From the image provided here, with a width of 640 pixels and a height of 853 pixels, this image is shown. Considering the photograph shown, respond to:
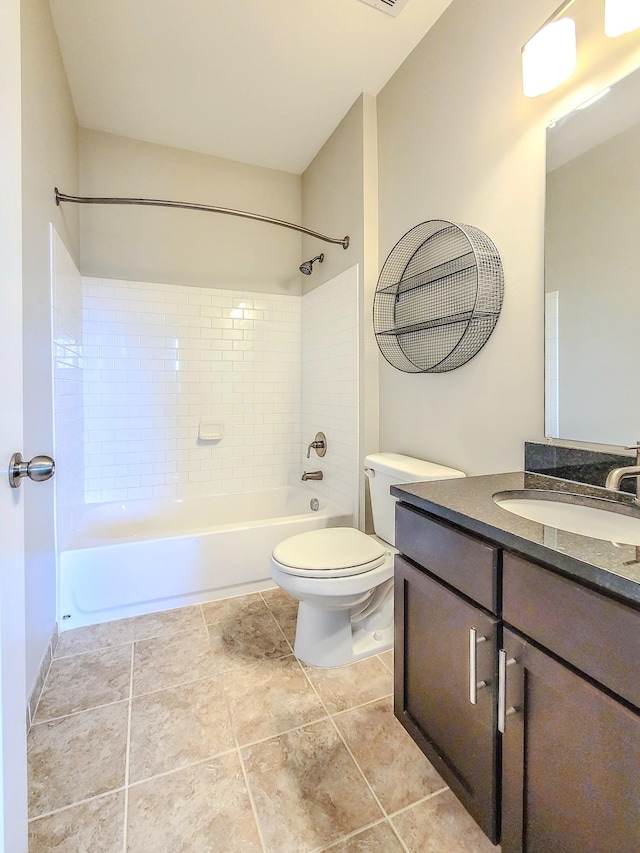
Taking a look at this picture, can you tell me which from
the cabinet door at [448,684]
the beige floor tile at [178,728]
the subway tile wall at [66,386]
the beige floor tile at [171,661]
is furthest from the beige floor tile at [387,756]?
→ the subway tile wall at [66,386]

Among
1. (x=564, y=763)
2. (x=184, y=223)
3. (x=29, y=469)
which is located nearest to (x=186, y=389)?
(x=184, y=223)

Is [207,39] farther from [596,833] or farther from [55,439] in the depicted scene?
[596,833]

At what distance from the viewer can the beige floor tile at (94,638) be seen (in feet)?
5.52

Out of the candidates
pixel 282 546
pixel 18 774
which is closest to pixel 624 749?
pixel 18 774

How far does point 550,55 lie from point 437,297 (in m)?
0.76

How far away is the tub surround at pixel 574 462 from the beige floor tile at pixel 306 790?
1.04 meters

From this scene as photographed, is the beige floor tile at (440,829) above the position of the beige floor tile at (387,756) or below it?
below

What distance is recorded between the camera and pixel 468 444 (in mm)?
1567

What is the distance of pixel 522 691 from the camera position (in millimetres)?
758

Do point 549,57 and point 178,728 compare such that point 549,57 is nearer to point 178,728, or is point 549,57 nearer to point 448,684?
point 448,684

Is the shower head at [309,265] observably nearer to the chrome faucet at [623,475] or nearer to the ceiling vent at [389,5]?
the ceiling vent at [389,5]

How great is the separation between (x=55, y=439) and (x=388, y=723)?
1735 millimetres

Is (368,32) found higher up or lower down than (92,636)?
higher up

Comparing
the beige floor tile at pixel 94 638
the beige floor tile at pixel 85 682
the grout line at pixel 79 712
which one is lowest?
the grout line at pixel 79 712
